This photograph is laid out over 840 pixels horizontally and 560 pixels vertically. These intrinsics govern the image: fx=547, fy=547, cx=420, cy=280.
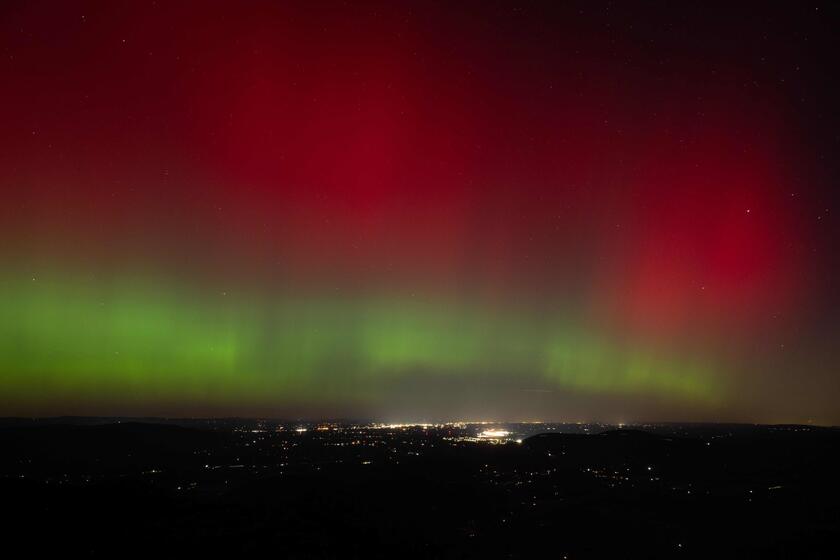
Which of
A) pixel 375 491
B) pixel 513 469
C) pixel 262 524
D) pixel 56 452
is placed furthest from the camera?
pixel 56 452

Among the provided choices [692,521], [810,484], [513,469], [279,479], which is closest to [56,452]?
[279,479]

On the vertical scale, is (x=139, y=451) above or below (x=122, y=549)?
below

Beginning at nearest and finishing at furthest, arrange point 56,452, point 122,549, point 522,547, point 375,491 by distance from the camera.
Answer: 1. point 122,549
2. point 522,547
3. point 375,491
4. point 56,452

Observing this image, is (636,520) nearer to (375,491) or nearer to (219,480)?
(375,491)

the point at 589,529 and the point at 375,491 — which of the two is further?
the point at 375,491

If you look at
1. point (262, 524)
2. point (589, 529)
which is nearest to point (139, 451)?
point (262, 524)

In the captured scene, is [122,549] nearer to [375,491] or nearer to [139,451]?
[375,491]
